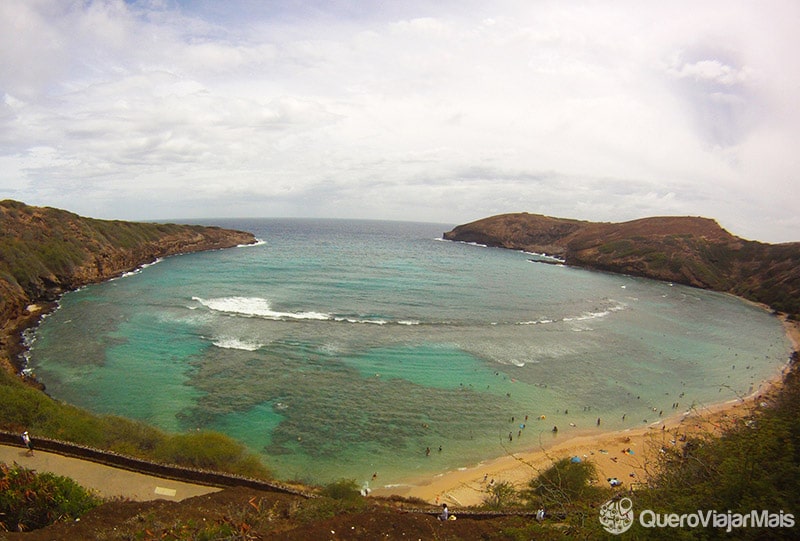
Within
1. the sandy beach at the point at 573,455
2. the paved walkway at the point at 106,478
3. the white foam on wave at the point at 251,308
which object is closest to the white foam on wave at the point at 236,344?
the white foam on wave at the point at 251,308

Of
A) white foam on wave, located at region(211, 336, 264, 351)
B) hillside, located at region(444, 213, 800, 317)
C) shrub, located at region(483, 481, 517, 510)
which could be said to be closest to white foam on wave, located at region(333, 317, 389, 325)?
white foam on wave, located at region(211, 336, 264, 351)

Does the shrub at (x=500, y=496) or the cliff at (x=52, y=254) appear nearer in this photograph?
the shrub at (x=500, y=496)

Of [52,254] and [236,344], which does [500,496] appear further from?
[52,254]

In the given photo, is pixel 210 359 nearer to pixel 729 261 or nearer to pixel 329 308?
pixel 329 308

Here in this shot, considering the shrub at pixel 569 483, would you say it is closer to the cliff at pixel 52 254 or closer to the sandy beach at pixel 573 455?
the sandy beach at pixel 573 455

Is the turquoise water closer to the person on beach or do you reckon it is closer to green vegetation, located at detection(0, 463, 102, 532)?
the person on beach

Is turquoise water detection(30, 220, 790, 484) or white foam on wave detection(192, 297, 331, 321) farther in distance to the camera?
white foam on wave detection(192, 297, 331, 321)

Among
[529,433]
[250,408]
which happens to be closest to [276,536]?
[250,408]
